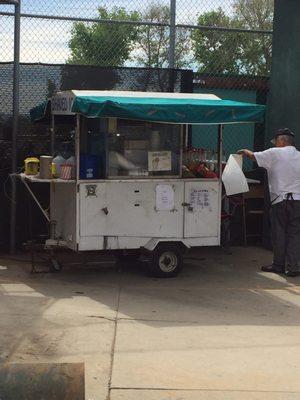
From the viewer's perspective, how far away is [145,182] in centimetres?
737

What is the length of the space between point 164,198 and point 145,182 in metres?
0.30

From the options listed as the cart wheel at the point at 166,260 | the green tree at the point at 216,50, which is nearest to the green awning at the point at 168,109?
the cart wheel at the point at 166,260

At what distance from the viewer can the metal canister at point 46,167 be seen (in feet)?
24.1

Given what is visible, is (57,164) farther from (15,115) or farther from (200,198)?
(200,198)

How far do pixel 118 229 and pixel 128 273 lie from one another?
823 mm

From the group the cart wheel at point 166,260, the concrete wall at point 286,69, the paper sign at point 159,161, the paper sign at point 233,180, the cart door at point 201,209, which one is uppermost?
the concrete wall at point 286,69

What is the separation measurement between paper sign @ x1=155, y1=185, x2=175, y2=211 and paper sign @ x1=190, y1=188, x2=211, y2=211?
10.0 inches

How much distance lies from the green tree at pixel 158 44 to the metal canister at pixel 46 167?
2.82m

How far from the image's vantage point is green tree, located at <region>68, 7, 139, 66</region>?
30.3 feet

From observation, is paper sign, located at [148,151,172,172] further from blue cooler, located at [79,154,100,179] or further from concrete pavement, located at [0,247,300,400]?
concrete pavement, located at [0,247,300,400]

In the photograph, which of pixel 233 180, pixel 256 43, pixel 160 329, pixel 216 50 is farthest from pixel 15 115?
pixel 256 43

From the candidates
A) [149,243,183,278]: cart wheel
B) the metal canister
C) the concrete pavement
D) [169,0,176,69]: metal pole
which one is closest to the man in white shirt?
the concrete pavement

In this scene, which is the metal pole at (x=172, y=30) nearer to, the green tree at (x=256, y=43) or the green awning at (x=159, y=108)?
the green awning at (x=159, y=108)

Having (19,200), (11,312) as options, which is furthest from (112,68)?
(11,312)
